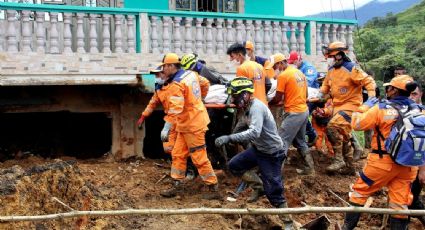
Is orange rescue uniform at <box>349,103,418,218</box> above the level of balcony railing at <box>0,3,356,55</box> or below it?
below

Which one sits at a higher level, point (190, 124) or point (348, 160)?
point (190, 124)

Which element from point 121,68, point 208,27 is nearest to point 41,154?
point 121,68

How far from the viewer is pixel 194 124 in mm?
7441

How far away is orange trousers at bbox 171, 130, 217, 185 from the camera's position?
24.5 feet

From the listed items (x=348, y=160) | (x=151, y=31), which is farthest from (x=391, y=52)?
(x=151, y=31)

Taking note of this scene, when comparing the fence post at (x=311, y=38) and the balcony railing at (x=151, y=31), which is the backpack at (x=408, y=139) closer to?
the balcony railing at (x=151, y=31)

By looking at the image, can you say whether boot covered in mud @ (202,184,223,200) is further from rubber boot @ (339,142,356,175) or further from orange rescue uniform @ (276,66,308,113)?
rubber boot @ (339,142,356,175)

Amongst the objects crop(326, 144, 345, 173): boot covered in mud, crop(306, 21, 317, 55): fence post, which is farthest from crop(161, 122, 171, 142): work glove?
crop(306, 21, 317, 55): fence post

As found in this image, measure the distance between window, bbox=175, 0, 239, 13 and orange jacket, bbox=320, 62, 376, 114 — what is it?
4614mm

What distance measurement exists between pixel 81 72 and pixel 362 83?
167 inches

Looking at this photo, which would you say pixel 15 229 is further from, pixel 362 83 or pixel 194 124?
pixel 362 83

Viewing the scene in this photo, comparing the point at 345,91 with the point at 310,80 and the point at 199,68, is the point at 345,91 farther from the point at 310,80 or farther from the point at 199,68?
the point at 199,68

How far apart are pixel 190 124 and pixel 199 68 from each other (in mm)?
1362

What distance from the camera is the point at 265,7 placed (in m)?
12.8
